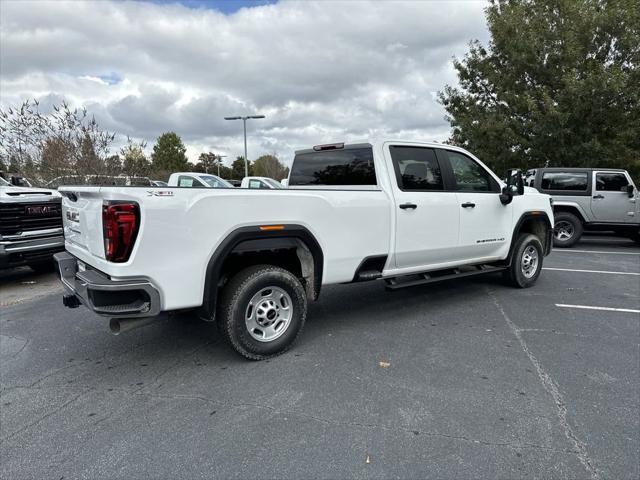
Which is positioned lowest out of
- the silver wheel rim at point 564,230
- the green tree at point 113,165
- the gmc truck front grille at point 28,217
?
the silver wheel rim at point 564,230

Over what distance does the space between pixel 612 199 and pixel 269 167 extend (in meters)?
63.3

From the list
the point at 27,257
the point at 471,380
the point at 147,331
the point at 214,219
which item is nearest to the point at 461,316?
the point at 471,380

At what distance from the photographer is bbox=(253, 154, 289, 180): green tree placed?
6844 cm

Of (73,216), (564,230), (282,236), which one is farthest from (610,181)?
(73,216)

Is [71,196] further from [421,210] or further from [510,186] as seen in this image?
[510,186]

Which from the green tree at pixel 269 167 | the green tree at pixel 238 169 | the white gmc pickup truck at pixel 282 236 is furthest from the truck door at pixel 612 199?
the green tree at pixel 238 169

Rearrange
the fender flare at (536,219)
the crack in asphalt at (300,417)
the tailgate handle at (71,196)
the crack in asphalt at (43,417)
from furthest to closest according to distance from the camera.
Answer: the fender flare at (536,219), the tailgate handle at (71,196), the crack in asphalt at (43,417), the crack in asphalt at (300,417)

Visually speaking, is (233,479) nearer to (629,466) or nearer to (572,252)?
(629,466)

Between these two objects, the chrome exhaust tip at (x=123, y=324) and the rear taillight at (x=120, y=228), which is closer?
the rear taillight at (x=120, y=228)

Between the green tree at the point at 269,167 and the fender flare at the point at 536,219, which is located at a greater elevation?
the green tree at the point at 269,167

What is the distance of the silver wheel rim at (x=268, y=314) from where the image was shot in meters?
3.59

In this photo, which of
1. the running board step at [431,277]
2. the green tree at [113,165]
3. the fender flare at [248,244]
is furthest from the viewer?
the green tree at [113,165]

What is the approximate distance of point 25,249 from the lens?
6215 millimetres

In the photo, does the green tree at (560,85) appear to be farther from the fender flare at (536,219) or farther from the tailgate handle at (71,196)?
the tailgate handle at (71,196)
